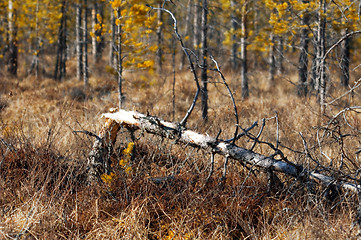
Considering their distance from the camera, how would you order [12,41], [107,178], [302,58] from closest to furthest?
1. [107,178]
2. [302,58]
3. [12,41]

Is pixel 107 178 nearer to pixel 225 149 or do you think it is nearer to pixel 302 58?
pixel 225 149

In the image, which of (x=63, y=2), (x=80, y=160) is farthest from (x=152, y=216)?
(x=63, y=2)

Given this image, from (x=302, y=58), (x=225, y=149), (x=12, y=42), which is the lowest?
(x=225, y=149)

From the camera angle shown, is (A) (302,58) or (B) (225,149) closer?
(B) (225,149)

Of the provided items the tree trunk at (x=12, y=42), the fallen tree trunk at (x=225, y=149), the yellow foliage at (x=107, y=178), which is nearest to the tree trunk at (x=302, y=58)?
the fallen tree trunk at (x=225, y=149)

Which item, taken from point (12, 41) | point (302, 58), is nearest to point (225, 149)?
point (302, 58)

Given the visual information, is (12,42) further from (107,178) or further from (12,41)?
(107,178)

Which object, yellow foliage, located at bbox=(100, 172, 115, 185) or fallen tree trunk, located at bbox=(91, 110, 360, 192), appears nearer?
fallen tree trunk, located at bbox=(91, 110, 360, 192)

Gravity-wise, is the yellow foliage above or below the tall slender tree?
below

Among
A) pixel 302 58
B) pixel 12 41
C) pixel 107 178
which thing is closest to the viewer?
pixel 107 178

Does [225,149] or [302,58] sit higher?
[302,58]

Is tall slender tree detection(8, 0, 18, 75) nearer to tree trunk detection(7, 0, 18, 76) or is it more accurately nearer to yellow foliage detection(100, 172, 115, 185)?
tree trunk detection(7, 0, 18, 76)

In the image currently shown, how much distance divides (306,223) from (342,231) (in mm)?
252

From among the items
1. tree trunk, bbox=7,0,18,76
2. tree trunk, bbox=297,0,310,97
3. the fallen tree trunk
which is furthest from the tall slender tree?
the fallen tree trunk
